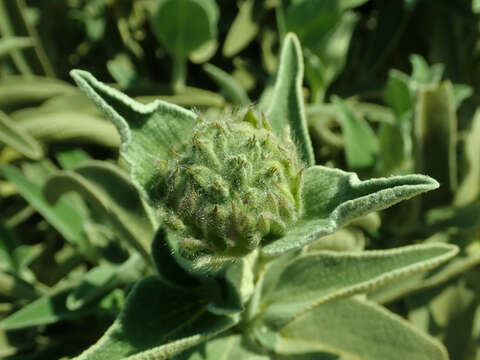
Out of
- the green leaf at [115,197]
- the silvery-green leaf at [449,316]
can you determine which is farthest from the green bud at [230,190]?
the silvery-green leaf at [449,316]

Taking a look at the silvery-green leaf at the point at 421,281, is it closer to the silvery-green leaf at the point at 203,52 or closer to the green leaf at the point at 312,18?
the green leaf at the point at 312,18

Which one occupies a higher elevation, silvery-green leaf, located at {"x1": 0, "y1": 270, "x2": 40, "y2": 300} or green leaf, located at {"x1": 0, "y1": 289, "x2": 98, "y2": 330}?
green leaf, located at {"x1": 0, "y1": 289, "x2": 98, "y2": 330}

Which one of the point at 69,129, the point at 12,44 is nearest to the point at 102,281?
the point at 69,129

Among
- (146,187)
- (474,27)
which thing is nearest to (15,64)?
(146,187)

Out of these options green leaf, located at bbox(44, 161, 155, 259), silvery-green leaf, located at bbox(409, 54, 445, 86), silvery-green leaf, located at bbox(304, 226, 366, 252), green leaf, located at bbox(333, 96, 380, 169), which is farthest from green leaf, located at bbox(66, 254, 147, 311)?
silvery-green leaf, located at bbox(409, 54, 445, 86)

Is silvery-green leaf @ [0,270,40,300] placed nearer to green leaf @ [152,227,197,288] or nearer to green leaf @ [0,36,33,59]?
green leaf @ [152,227,197,288]

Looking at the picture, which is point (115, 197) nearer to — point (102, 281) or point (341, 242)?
point (102, 281)
